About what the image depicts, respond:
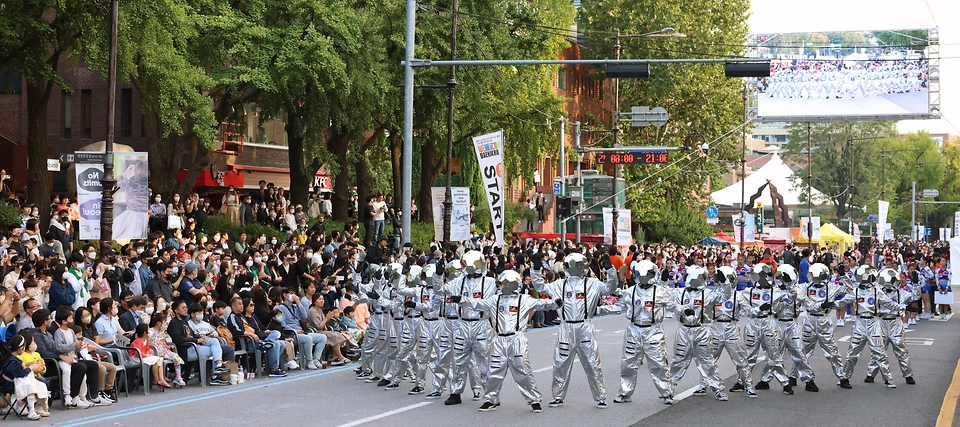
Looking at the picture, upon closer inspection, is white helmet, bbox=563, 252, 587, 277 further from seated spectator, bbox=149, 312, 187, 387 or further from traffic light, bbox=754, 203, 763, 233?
traffic light, bbox=754, 203, 763, 233

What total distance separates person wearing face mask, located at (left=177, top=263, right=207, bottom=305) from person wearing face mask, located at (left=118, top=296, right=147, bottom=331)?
1.83 meters

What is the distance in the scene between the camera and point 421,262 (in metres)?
17.7

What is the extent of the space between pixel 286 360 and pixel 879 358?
8.24 metres

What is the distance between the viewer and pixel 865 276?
15.9m

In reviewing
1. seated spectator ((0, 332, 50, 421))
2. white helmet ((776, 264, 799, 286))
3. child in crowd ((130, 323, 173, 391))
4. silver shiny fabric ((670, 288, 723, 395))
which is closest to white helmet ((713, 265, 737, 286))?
silver shiny fabric ((670, 288, 723, 395))

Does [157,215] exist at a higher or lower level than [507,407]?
higher

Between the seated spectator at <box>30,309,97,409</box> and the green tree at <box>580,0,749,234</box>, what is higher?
the green tree at <box>580,0,749,234</box>

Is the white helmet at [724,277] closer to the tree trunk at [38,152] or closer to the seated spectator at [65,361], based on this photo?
the seated spectator at [65,361]

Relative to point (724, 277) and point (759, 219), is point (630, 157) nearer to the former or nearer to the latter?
point (724, 277)

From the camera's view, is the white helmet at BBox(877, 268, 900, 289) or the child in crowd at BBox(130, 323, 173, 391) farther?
the white helmet at BBox(877, 268, 900, 289)

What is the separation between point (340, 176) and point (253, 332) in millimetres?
18405

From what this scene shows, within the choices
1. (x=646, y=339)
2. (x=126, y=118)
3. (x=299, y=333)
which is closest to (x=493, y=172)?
(x=299, y=333)

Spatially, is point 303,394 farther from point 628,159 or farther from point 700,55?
point 700,55

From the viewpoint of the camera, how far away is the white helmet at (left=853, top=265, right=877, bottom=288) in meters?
15.8
